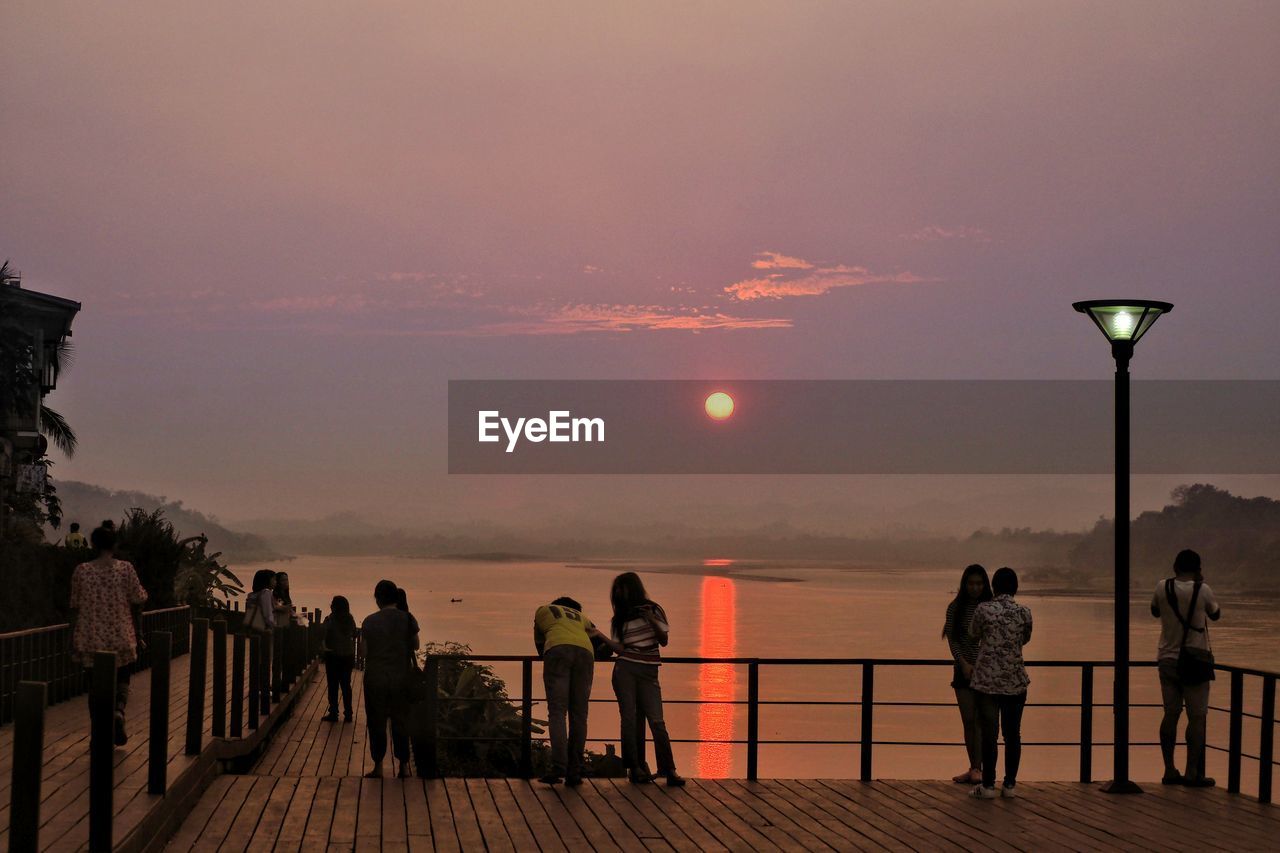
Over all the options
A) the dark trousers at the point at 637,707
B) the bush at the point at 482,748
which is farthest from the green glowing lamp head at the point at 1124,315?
the bush at the point at 482,748

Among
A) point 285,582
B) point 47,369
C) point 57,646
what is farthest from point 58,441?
point 57,646

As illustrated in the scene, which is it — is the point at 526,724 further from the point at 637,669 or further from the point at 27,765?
the point at 27,765

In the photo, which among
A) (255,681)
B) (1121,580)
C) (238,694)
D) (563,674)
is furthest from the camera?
(255,681)

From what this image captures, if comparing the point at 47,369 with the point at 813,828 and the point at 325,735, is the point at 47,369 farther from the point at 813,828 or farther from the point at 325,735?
the point at 813,828

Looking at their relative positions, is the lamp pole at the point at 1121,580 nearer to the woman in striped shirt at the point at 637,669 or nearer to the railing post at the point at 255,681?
the woman in striped shirt at the point at 637,669

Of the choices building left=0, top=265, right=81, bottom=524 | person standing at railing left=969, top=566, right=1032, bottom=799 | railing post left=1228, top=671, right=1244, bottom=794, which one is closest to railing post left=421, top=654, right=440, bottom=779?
person standing at railing left=969, top=566, right=1032, bottom=799

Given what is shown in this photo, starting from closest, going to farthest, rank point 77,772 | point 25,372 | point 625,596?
point 77,772
point 625,596
point 25,372

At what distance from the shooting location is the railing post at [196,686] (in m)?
9.95

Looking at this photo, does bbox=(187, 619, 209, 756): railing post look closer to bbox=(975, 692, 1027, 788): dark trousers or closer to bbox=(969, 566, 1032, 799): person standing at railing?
bbox=(969, 566, 1032, 799): person standing at railing

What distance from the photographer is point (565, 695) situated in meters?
12.3

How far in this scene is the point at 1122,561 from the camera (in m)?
13.0

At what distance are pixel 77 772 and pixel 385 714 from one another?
370 centimetres

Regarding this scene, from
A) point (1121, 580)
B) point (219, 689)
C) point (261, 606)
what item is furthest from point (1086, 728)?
point (261, 606)

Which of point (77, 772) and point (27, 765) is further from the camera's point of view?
point (77, 772)
